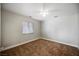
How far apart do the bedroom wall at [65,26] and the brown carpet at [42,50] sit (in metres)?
0.10

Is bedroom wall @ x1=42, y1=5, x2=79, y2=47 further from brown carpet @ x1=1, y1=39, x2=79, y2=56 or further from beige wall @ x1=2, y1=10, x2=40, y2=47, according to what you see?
beige wall @ x1=2, y1=10, x2=40, y2=47

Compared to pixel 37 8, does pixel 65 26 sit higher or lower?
lower

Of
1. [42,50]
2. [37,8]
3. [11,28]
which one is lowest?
[42,50]

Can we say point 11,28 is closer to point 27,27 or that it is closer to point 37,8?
point 27,27

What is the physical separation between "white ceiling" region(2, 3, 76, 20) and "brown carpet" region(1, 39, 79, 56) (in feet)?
1.81

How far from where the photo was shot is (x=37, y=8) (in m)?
1.80

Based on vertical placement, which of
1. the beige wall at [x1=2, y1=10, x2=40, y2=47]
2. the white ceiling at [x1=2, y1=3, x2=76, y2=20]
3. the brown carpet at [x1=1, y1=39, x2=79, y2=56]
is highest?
the white ceiling at [x1=2, y1=3, x2=76, y2=20]

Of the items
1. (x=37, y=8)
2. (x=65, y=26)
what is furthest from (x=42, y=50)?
(x=37, y=8)

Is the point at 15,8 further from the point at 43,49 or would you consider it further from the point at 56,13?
the point at 43,49

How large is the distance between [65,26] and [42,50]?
2.17ft

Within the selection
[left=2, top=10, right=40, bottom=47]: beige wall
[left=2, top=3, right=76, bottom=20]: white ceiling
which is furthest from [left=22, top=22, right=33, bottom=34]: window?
[left=2, top=3, right=76, bottom=20]: white ceiling

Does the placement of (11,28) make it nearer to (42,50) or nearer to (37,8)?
(37,8)

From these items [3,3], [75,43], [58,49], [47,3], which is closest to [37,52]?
[58,49]

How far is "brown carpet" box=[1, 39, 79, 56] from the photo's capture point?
69.9 inches
